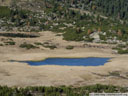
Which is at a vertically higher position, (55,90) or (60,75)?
(55,90)

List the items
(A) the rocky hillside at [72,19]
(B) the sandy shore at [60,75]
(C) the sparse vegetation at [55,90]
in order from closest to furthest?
(C) the sparse vegetation at [55,90]
(B) the sandy shore at [60,75]
(A) the rocky hillside at [72,19]

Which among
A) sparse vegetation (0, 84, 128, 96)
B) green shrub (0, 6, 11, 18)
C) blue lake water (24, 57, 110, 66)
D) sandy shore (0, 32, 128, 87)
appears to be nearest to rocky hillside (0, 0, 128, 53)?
green shrub (0, 6, 11, 18)

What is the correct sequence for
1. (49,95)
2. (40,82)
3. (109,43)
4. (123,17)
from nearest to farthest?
1. (49,95)
2. (40,82)
3. (109,43)
4. (123,17)

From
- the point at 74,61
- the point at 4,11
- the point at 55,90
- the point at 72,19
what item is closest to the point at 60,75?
the point at 55,90

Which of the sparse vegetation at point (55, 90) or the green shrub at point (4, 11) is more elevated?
the green shrub at point (4, 11)

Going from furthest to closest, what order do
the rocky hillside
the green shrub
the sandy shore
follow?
the green shrub < the rocky hillside < the sandy shore


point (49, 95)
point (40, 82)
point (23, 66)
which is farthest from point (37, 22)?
point (49, 95)

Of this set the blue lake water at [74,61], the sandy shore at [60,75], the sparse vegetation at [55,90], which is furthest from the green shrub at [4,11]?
the sparse vegetation at [55,90]

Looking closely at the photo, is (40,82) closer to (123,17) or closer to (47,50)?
(47,50)

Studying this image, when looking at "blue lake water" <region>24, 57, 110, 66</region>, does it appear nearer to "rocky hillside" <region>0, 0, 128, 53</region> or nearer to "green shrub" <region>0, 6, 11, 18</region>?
"rocky hillside" <region>0, 0, 128, 53</region>

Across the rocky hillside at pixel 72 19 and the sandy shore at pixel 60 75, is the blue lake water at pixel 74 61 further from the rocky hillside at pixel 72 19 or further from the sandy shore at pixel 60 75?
the rocky hillside at pixel 72 19

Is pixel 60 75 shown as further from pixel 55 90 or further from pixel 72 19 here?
pixel 72 19
